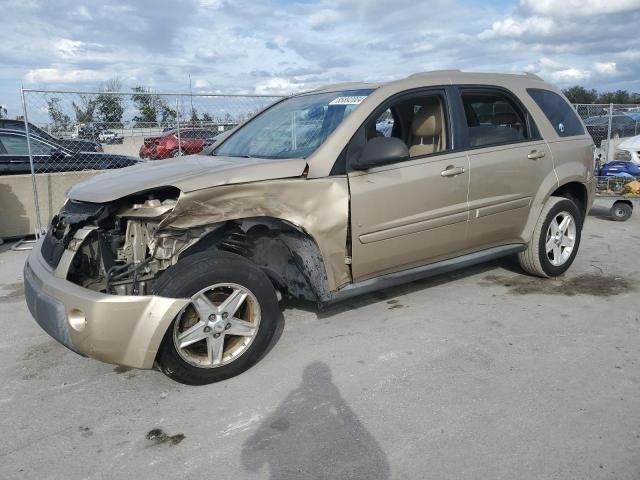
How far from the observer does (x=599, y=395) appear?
122 inches

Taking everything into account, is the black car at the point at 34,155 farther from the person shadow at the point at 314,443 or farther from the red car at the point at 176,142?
the person shadow at the point at 314,443

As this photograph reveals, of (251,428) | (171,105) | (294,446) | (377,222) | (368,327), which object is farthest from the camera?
(171,105)

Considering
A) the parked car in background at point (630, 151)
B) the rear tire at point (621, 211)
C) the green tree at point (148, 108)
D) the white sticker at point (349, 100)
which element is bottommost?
the rear tire at point (621, 211)

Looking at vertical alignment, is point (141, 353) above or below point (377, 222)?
below

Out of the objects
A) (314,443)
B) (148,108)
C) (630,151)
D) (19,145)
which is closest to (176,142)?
(148,108)

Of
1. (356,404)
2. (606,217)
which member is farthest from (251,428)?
(606,217)

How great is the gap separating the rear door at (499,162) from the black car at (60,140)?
631 centimetres

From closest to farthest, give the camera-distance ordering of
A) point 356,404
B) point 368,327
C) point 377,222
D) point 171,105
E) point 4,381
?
point 356,404, point 4,381, point 377,222, point 368,327, point 171,105

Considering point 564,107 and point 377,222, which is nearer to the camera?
point 377,222

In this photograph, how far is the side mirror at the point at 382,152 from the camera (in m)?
3.54

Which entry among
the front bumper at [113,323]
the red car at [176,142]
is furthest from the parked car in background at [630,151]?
the front bumper at [113,323]

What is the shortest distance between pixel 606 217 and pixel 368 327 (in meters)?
6.49

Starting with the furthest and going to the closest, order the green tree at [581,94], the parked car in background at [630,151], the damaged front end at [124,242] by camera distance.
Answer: the green tree at [581,94]
the parked car in background at [630,151]
the damaged front end at [124,242]

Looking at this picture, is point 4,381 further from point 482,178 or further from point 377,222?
point 482,178
